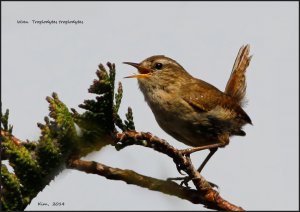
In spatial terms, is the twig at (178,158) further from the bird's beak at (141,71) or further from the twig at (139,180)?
the bird's beak at (141,71)

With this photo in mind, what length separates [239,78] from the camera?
5262mm

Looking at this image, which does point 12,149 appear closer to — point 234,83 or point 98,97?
point 98,97

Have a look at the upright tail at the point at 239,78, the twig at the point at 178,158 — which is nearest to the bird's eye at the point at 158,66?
the upright tail at the point at 239,78

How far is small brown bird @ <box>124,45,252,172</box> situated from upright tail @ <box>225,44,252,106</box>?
0.51 m

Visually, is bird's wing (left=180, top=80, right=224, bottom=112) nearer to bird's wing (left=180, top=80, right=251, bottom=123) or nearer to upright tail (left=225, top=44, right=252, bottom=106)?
bird's wing (left=180, top=80, right=251, bottom=123)

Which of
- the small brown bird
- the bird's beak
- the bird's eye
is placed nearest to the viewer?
the small brown bird

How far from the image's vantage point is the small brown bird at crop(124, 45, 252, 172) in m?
3.98

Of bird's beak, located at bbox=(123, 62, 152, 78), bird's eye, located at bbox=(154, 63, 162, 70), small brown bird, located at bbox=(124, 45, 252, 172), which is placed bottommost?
small brown bird, located at bbox=(124, 45, 252, 172)

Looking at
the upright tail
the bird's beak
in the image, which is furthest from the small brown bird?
the upright tail

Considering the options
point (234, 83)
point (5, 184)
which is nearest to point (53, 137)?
point (5, 184)

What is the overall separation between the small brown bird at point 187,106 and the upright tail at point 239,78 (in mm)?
509

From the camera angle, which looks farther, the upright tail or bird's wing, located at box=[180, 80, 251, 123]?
the upright tail

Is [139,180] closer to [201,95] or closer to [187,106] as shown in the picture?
[187,106]

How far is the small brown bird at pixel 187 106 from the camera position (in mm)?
3982
